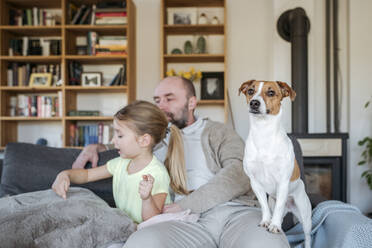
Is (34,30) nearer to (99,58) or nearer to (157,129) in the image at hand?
(99,58)

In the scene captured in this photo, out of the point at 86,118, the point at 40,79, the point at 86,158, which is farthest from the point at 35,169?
the point at 40,79

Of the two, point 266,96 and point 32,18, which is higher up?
point 32,18

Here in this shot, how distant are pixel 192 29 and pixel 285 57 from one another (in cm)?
106

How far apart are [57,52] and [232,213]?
3231 mm

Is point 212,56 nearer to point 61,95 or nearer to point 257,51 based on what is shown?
point 257,51

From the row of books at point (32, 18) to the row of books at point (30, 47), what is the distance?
7.4 inches

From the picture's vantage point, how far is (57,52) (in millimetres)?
4020

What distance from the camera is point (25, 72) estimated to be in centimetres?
401

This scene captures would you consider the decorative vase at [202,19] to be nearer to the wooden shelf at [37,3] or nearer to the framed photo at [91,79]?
the framed photo at [91,79]

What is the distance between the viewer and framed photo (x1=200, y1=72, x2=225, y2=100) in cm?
398

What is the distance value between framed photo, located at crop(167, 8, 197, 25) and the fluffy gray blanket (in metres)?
3.06

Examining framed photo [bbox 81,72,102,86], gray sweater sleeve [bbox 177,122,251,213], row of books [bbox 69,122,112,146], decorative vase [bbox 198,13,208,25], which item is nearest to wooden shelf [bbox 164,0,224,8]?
decorative vase [bbox 198,13,208,25]

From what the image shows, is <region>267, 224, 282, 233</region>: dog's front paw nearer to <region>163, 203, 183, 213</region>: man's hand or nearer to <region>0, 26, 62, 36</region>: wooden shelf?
<region>163, 203, 183, 213</region>: man's hand

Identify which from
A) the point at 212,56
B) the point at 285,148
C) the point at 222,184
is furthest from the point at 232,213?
the point at 212,56
